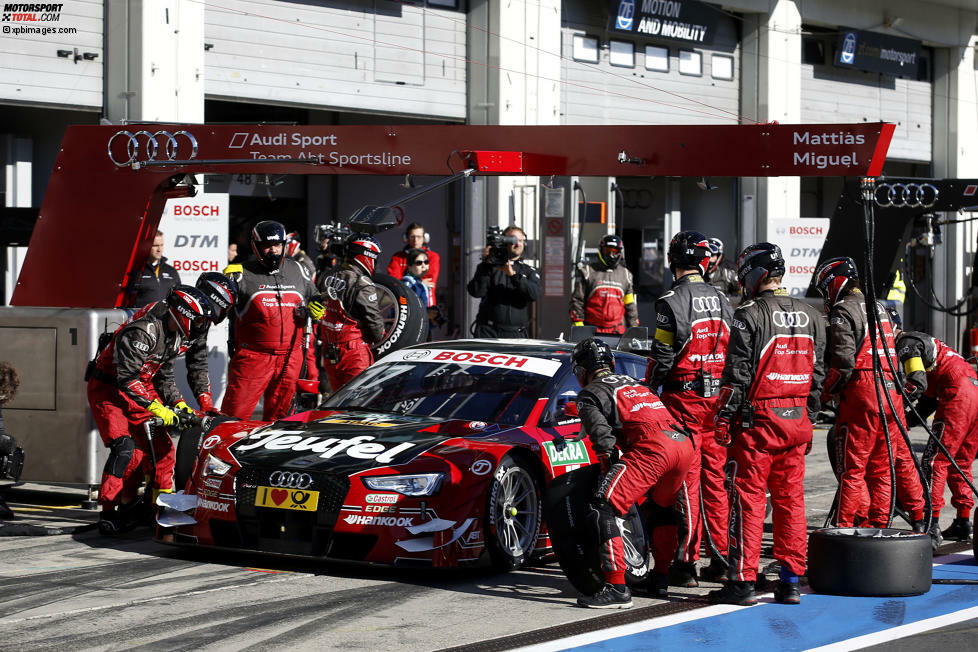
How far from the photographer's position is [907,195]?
1484cm

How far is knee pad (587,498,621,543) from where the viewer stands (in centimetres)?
694

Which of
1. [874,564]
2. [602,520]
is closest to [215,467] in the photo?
[602,520]

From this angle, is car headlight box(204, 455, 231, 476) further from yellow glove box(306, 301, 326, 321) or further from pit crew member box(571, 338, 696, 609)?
yellow glove box(306, 301, 326, 321)

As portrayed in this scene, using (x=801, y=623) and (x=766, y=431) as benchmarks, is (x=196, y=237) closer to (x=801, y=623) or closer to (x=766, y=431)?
(x=766, y=431)

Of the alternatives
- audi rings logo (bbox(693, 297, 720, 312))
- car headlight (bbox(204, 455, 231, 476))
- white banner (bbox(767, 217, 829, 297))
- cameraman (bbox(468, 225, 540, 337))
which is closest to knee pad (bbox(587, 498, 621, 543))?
audi rings logo (bbox(693, 297, 720, 312))

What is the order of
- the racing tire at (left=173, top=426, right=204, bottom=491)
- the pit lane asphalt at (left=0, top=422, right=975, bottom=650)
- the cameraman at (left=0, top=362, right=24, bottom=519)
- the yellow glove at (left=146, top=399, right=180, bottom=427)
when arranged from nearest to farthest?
the pit lane asphalt at (left=0, top=422, right=975, bottom=650), the racing tire at (left=173, top=426, right=204, bottom=491), the cameraman at (left=0, top=362, right=24, bottom=519), the yellow glove at (left=146, top=399, right=180, bottom=427)

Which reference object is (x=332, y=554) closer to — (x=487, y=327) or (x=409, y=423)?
(x=409, y=423)

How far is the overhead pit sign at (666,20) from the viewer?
71.1 ft

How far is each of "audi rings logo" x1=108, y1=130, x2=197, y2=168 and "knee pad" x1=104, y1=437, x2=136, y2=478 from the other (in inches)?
109

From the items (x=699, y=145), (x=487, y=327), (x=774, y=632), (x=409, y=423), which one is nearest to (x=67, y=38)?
(x=487, y=327)

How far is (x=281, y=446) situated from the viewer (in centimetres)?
791

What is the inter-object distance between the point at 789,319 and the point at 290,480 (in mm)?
2743

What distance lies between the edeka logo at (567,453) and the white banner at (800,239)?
11.8m

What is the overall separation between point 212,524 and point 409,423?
Answer: 1.24 m
